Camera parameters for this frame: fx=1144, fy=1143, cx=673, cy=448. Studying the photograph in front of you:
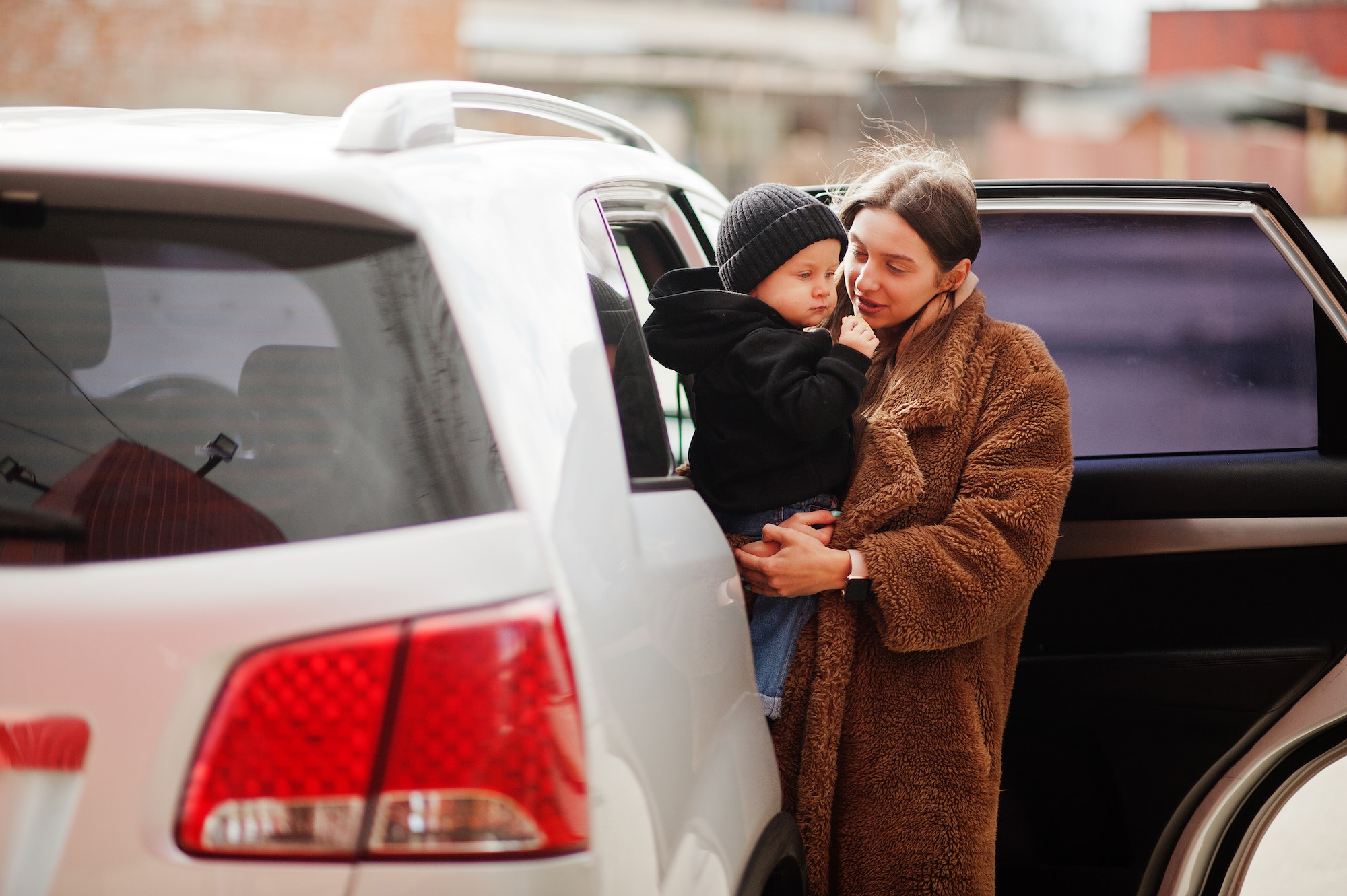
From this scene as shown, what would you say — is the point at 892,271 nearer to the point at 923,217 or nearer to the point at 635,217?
the point at 923,217

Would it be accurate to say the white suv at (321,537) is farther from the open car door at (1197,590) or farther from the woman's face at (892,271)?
the open car door at (1197,590)

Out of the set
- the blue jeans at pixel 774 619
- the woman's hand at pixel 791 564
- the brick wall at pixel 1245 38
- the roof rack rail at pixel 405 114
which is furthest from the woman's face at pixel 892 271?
the brick wall at pixel 1245 38

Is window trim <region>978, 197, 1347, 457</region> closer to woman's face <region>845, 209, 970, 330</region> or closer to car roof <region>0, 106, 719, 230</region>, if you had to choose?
woman's face <region>845, 209, 970, 330</region>

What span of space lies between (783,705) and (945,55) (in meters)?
27.8

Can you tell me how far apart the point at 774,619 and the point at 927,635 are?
0.28 meters

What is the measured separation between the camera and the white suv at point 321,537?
102cm

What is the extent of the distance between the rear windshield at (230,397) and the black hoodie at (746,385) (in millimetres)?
869

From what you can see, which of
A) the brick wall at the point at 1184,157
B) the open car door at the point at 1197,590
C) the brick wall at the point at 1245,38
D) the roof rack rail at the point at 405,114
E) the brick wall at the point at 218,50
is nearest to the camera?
the roof rack rail at the point at 405,114

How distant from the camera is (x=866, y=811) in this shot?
1.96 m

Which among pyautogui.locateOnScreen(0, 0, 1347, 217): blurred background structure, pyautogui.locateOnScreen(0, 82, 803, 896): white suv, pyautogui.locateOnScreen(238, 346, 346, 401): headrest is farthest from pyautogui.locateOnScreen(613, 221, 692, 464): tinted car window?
pyautogui.locateOnScreen(0, 0, 1347, 217): blurred background structure

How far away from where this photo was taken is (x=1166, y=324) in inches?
103

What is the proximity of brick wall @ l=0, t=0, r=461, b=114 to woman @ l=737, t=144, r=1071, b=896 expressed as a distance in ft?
60.2

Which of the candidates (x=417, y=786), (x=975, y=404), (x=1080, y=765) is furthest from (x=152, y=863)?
(x=1080, y=765)

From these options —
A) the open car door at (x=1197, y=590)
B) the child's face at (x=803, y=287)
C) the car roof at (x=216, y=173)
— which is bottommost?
the open car door at (x=1197, y=590)
